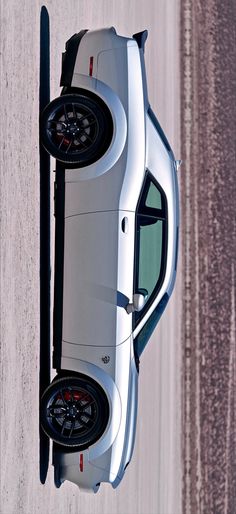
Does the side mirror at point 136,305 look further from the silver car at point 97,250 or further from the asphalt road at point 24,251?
the asphalt road at point 24,251

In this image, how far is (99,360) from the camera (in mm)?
6742

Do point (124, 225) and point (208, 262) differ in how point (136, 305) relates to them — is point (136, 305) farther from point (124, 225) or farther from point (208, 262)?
point (208, 262)

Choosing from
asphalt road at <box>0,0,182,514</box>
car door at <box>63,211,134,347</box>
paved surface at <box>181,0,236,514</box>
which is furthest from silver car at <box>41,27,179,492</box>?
paved surface at <box>181,0,236,514</box>

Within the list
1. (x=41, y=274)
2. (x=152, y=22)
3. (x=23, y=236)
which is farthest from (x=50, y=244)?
(x=152, y=22)

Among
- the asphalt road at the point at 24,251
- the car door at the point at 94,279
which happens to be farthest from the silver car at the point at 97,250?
the asphalt road at the point at 24,251

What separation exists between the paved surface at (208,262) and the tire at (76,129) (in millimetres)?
5957

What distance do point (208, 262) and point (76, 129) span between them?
6260 mm

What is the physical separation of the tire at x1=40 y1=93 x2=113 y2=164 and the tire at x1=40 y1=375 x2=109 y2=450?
5.69 ft

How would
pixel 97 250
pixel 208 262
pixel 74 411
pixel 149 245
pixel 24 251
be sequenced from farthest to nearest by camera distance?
pixel 208 262 < pixel 149 245 < pixel 74 411 < pixel 97 250 < pixel 24 251

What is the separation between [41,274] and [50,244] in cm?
31

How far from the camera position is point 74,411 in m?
6.86

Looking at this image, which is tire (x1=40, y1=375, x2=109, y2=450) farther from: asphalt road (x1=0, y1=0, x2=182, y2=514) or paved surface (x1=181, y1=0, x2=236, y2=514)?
paved surface (x1=181, y1=0, x2=236, y2=514)

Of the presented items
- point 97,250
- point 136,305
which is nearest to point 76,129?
point 97,250

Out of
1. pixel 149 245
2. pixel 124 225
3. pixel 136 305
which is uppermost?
pixel 124 225
